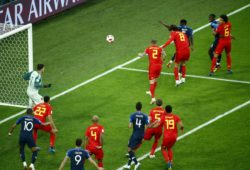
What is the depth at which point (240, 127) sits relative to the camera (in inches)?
1058

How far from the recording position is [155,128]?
80.7 feet

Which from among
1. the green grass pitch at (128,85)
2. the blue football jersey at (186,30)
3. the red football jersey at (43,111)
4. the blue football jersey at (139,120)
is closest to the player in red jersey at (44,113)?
the red football jersey at (43,111)

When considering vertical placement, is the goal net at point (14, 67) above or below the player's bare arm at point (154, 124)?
above

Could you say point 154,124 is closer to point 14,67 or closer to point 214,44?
point 214,44

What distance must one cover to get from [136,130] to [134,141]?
325 mm

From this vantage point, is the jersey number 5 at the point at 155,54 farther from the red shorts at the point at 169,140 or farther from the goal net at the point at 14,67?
the red shorts at the point at 169,140

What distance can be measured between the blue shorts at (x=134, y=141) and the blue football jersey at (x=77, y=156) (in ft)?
8.38

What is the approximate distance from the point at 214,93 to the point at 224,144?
422 cm

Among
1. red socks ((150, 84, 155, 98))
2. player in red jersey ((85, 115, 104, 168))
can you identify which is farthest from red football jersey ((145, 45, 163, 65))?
player in red jersey ((85, 115, 104, 168))

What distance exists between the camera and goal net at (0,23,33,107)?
29.5m

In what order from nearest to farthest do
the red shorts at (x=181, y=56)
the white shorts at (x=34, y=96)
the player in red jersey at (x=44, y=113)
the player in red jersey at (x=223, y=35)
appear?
the player in red jersey at (x=44, y=113) → the white shorts at (x=34, y=96) → the red shorts at (x=181, y=56) → the player in red jersey at (x=223, y=35)

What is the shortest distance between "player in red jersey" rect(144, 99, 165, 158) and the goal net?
573cm

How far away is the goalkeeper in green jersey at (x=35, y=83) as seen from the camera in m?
27.1

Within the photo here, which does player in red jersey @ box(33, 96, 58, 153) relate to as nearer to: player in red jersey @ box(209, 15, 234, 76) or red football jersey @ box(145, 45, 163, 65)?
red football jersey @ box(145, 45, 163, 65)
